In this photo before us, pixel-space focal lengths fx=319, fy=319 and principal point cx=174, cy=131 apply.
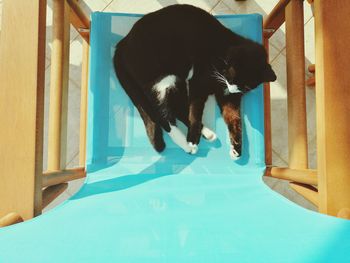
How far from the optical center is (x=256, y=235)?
1.95 ft

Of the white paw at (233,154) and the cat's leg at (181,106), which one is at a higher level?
the cat's leg at (181,106)

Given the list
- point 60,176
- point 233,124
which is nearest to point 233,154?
point 233,124

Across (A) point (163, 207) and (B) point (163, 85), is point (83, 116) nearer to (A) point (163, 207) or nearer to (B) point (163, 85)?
(B) point (163, 85)

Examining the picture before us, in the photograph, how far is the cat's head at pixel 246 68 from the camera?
3.41 feet

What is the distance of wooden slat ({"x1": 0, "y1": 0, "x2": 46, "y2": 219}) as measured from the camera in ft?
2.21

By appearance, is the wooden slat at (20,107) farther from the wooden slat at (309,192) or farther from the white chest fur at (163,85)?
the wooden slat at (309,192)

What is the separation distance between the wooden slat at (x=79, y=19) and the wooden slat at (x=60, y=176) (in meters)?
0.52

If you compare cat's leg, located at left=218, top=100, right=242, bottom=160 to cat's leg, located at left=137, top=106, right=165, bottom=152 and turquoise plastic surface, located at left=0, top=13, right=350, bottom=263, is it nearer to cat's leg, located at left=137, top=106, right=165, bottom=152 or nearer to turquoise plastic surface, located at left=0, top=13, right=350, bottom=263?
turquoise plastic surface, located at left=0, top=13, right=350, bottom=263

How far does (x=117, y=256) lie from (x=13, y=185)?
11.7 inches

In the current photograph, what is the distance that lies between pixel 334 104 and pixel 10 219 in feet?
2.31

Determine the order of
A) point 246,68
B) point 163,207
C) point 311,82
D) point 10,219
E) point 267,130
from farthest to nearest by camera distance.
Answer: point 311,82
point 267,130
point 246,68
point 163,207
point 10,219

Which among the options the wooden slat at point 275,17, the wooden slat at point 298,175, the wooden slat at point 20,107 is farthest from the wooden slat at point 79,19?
the wooden slat at point 298,175

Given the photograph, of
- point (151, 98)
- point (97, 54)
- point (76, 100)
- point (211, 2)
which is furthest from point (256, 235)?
point (211, 2)

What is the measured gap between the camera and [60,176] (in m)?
0.87
